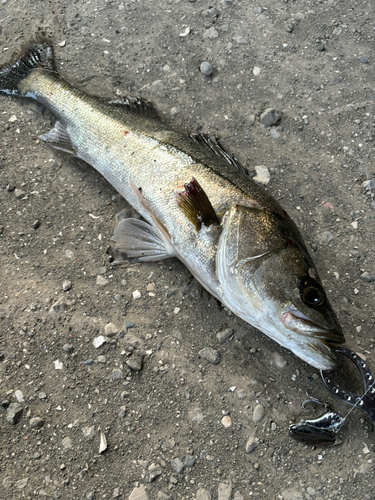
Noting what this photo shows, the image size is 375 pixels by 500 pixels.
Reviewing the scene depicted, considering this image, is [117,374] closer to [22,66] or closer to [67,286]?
[67,286]

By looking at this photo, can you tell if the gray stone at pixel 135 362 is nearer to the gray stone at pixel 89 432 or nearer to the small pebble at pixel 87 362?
the small pebble at pixel 87 362

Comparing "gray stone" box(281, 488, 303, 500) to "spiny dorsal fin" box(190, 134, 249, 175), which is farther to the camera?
"spiny dorsal fin" box(190, 134, 249, 175)

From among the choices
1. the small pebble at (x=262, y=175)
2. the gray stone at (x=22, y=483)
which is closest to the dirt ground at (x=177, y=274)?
the gray stone at (x=22, y=483)

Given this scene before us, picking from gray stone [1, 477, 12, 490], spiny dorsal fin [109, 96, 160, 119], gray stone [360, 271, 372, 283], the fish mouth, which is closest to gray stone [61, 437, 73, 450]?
gray stone [1, 477, 12, 490]

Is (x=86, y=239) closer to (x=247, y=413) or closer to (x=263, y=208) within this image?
(x=263, y=208)

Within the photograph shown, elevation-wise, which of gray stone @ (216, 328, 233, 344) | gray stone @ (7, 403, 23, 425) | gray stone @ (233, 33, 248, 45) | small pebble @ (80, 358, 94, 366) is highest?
gray stone @ (233, 33, 248, 45)

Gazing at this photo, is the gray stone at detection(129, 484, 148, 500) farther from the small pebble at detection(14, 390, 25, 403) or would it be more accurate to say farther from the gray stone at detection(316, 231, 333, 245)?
the gray stone at detection(316, 231, 333, 245)

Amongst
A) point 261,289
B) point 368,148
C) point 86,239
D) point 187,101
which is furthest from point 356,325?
point 187,101
